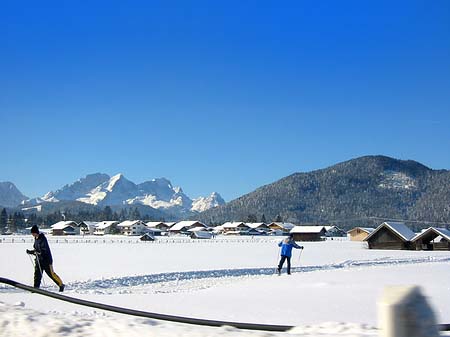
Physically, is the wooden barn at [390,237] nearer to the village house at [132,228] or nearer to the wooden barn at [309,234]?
the wooden barn at [309,234]

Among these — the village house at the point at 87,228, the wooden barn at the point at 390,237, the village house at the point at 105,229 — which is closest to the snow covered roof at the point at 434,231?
the wooden barn at the point at 390,237

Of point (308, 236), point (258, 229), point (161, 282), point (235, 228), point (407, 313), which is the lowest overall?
point (161, 282)

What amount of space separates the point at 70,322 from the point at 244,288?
34.9 feet

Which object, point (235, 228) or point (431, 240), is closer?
point (431, 240)

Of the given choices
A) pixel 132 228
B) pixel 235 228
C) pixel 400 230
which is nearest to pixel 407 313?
pixel 400 230

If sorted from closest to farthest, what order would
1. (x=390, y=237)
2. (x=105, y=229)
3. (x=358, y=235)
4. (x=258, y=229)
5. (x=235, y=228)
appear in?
(x=390, y=237), (x=358, y=235), (x=235, y=228), (x=258, y=229), (x=105, y=229)

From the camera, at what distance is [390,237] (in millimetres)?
57219

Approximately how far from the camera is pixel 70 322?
491cm

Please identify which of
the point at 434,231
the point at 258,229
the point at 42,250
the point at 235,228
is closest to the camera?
the point at 42,250

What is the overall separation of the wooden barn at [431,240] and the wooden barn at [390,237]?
80 centimetres

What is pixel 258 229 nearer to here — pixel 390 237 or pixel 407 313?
pixel 390 237

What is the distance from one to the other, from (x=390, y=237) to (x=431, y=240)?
401 centimetres

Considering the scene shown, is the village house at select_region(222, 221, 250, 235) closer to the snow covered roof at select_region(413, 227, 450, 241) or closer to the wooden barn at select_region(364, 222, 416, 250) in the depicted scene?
the wooden barn at select_region(364, 222, 416, 250)

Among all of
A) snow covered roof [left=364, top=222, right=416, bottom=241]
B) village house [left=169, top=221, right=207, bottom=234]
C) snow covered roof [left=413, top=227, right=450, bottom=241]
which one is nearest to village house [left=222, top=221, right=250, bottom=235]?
village house [left=169, top=221, right=207, bottom=234]
